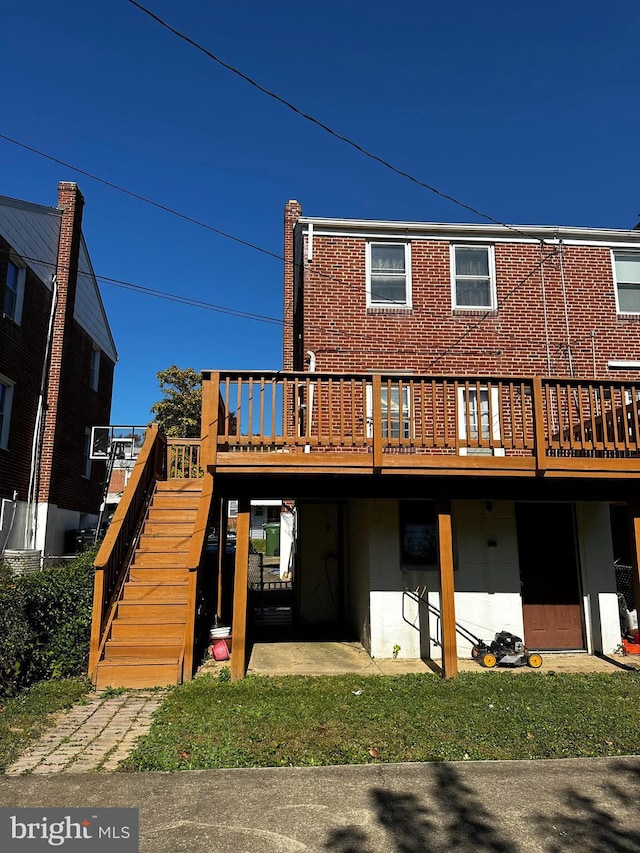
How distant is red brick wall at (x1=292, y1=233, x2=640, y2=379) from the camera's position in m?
10.6

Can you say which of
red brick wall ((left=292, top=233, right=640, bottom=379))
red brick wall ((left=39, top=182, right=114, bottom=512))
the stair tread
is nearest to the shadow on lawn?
the stair tread

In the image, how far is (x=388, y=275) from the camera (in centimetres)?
1102

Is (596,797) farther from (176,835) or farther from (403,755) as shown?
Answer: (176,835)

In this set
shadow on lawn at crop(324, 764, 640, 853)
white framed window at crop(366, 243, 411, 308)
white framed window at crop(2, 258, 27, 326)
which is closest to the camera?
shadow on lawn at crop(324, 764, 640, 853)

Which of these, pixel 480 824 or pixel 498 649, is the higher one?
pixel 498 649

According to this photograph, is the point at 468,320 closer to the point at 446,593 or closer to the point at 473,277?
the point at 473,277

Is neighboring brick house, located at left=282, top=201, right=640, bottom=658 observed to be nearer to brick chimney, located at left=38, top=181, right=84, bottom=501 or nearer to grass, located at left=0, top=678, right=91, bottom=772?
grass, located at left=0, top=678, right=91, bottom=772

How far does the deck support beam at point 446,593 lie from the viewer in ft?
23.5

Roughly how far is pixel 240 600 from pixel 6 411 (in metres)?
10.3

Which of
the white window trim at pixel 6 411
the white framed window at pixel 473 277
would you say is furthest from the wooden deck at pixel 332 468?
the white window trim at pixel 6 411

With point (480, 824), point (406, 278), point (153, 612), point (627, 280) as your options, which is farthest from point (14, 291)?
point (480, 824)

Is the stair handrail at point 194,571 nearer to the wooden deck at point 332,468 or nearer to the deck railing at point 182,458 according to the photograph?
the wooden deck at point 332,468

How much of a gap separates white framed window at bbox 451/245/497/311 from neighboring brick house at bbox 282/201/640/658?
28mm

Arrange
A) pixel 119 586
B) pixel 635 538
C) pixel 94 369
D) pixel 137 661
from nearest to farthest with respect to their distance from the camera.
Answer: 1. pixel 137 661
2. pixel 635 538
3. pixel 119 586
4. pixel 94 369
